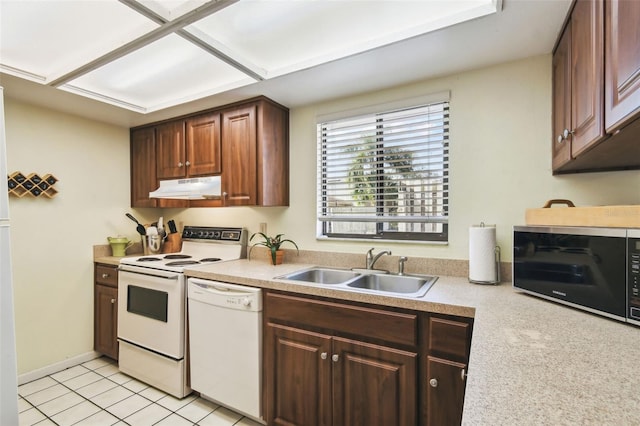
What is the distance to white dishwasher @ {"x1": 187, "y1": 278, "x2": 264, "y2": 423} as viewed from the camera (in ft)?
6.08

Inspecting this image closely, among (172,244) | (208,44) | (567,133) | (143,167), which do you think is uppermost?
(208,44)

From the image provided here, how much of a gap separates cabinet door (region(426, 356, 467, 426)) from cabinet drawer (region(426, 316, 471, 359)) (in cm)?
5

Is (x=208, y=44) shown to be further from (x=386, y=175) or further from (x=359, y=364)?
(x=359, y=364)

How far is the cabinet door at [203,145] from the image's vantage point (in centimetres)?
253

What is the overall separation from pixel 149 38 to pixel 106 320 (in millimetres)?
2369

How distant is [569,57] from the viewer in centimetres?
133

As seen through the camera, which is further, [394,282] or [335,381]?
[394,282]

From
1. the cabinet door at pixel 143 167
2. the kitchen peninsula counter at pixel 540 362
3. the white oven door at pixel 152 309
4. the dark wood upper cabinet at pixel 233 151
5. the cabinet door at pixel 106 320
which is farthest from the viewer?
the cabinet door at pixel 143 167

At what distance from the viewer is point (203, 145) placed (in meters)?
2.59

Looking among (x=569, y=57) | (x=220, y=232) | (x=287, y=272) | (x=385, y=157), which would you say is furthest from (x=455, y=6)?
(x=220, y=232)

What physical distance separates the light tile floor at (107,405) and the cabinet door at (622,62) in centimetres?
228

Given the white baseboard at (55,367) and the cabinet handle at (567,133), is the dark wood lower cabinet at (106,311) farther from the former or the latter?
the cabinet handle at (567,133)

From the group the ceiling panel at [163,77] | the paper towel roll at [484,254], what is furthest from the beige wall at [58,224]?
the paper towel roll at [484,254]

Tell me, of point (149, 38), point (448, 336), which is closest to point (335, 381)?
point (448, 336)
